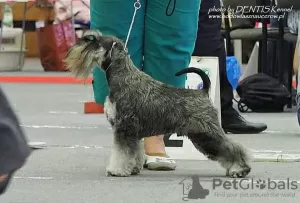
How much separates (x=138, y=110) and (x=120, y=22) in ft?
1.70

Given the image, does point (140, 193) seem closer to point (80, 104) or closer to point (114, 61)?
point (114, 61)

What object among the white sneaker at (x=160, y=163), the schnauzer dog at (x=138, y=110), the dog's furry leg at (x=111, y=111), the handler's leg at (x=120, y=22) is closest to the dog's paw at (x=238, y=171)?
the schnauzer dog at (x=138, y=110)

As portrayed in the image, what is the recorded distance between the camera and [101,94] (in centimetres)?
385

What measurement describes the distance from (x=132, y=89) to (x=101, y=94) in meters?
0.47

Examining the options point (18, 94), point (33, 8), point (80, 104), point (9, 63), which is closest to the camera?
point (80, 104)

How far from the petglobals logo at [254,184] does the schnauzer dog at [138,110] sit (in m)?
0.08

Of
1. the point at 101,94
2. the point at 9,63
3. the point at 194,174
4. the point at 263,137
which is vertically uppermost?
the point at 101,94

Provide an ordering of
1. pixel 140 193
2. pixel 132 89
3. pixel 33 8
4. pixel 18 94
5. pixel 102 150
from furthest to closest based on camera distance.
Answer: pixel 33 8 < pixel 18 94 < pixel 102 150 < pixel 132 89 < pixel 140 193

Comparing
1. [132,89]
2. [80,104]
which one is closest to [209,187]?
[132,89]

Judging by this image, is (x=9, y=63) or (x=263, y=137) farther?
(x=9, y=63)

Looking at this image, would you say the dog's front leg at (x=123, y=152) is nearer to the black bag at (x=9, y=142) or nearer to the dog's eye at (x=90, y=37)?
the dog's eye at (x=90, y=37)

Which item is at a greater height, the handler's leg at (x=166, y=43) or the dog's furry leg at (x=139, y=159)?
the handler's leg at (x=166, y=43)

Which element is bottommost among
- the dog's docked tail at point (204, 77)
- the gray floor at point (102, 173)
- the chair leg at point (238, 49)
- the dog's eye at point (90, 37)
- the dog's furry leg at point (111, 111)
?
the chair leg at point (238, 49)

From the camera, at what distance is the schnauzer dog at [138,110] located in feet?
11.1
